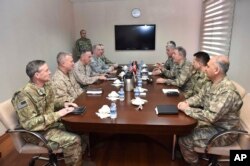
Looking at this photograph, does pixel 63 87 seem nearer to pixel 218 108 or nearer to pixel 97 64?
pixel 218 108

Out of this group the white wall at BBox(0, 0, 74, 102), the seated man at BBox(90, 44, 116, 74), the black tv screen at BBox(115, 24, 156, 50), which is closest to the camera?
the white wall at BBox(0, 0, 74, 102)

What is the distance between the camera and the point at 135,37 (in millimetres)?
5543

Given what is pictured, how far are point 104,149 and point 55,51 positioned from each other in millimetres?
2989

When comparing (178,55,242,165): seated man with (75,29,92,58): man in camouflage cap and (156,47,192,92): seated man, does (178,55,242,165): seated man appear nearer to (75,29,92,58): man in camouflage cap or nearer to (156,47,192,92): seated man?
(156,47,192,92): seated man

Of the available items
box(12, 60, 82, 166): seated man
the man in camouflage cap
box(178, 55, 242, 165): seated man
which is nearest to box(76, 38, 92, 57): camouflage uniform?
the man in camouflage cap

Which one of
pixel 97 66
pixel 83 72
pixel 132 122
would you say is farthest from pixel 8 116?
pixel 97 66

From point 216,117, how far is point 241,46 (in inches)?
83.3

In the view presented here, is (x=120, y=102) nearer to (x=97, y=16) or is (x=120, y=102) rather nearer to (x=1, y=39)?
(x=1, y=39)

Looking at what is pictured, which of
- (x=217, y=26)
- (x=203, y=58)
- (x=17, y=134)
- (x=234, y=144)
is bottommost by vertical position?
(x=234, y=144)

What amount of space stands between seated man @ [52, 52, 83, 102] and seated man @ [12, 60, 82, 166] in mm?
295

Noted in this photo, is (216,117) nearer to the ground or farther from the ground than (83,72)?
nearer to the ground

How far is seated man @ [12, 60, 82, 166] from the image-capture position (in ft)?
5.37

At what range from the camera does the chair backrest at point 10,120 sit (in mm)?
1643

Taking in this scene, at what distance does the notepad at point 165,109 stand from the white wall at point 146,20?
404cm
